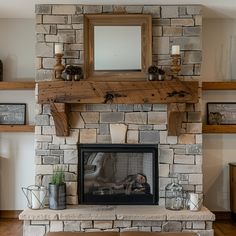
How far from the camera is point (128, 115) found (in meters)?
4.63

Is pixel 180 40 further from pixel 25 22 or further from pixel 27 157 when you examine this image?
pixel 27 157

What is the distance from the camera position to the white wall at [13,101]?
534 cm

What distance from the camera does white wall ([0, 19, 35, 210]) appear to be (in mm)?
5336

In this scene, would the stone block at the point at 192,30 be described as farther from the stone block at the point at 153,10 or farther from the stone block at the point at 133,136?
the stone block at the point at 133,136

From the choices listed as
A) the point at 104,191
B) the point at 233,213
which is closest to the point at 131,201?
the point at 104,191

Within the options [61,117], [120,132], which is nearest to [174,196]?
[120,132]

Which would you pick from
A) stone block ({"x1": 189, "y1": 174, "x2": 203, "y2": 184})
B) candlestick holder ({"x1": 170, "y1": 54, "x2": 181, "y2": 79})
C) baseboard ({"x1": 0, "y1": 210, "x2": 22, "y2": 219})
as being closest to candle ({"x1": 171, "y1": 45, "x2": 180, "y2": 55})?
candlestick holder ({"x1": 170, "y1": 54, "x2": 181, "y2": 79})

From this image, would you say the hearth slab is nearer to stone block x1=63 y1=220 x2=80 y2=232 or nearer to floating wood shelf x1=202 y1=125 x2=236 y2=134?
stone block x1=63 y1=220 x2=80 y2=232

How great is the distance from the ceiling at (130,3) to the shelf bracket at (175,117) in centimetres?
120

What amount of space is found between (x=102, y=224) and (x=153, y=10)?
97.1 inches

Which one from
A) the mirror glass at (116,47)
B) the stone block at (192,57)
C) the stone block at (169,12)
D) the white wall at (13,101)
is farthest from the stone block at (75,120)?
the stone block at (169,12)

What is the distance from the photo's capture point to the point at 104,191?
4.69 m

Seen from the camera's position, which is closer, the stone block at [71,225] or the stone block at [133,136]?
the stone block at [71,225]

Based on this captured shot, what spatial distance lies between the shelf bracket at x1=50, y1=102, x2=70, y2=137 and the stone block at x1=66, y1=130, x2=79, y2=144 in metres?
0.05
